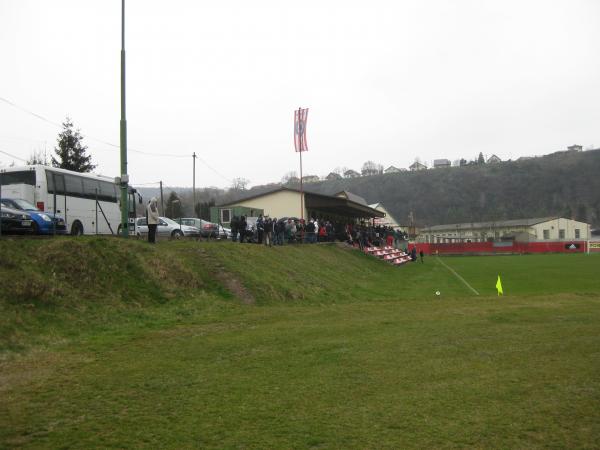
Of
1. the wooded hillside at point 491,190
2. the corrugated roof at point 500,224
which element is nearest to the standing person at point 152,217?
the corrugated roof at point 500,224

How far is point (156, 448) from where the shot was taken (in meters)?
4.75

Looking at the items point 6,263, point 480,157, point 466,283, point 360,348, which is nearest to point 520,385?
point 360,348

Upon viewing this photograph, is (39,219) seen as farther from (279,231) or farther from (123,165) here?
(279,231)

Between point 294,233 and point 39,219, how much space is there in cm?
1742

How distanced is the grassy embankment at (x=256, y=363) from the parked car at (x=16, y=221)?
287 centimetres

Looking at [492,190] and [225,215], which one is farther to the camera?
[492,190]

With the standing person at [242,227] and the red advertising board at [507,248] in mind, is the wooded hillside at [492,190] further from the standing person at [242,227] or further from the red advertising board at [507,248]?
the standing person at [242,227]

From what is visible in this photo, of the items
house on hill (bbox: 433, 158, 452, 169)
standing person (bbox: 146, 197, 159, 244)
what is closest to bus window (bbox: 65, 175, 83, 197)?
standing person (bbox: 146, 197, 159, 244)

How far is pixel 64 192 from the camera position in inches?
828

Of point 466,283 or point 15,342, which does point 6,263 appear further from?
point 466,283

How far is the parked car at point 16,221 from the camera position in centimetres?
1579

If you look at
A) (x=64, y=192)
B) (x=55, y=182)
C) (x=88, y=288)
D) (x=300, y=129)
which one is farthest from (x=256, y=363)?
(x=300, y=129)

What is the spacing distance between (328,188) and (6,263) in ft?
407

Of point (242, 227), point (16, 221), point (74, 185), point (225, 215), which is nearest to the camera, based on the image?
point (16, 221)
